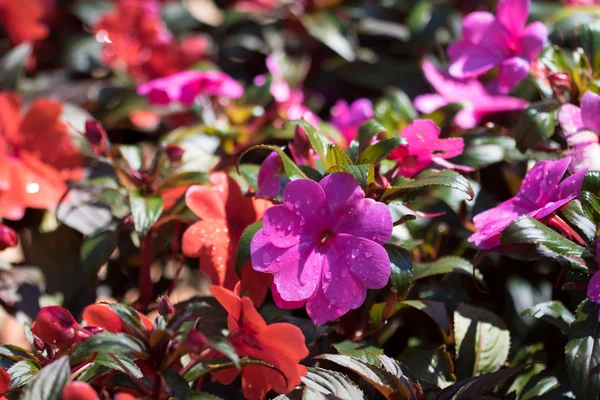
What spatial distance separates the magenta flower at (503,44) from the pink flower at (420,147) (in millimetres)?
223

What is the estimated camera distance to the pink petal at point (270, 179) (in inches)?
36.4

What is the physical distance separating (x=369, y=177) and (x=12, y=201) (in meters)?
0.74

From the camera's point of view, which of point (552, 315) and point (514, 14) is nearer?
point (552, 315)

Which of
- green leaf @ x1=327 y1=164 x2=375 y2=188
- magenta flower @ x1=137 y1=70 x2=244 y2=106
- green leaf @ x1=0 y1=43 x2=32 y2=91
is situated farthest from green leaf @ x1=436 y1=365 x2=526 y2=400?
green leaf @ x1=0 y1=43 x2=32 y2=91

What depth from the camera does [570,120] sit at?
0.98 meters

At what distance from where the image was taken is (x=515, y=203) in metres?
0.95

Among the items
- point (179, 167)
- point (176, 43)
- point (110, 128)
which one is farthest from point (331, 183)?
point (176, 43)

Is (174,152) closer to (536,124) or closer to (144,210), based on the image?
(144,210)

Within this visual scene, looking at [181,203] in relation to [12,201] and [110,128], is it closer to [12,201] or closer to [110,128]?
[12,201]

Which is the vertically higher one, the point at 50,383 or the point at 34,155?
the point at 50,383

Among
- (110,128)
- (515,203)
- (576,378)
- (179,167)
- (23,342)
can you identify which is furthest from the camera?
(23,342)

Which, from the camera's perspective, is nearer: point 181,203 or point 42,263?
point 181,203

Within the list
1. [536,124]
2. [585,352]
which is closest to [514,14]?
[536,124]

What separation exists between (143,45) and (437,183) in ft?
3.65
